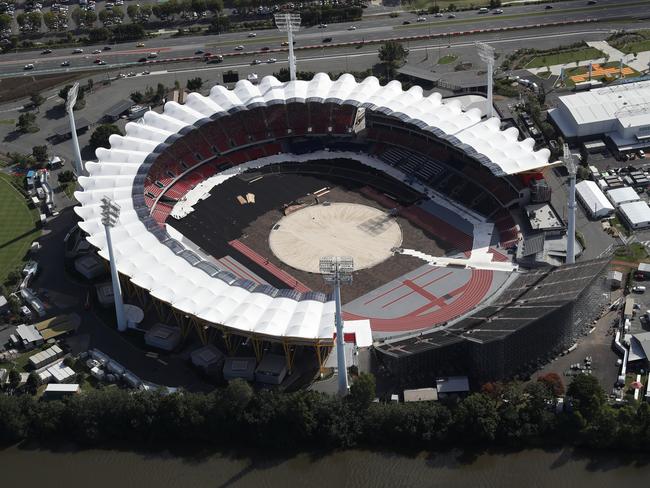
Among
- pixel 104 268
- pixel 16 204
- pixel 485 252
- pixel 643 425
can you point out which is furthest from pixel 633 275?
pixel 16 204

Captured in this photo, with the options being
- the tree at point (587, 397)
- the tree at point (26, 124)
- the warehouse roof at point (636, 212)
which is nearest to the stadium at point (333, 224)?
the tree at point (587, 397)

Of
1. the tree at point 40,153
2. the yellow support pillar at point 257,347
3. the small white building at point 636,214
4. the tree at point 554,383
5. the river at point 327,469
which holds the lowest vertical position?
the river at point 327,469

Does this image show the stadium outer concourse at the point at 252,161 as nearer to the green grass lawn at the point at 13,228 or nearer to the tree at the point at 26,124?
the green grass lawn at the point at 13,228

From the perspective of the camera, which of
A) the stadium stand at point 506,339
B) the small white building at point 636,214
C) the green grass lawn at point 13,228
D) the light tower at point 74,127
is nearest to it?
the stadium stand at point 506,339

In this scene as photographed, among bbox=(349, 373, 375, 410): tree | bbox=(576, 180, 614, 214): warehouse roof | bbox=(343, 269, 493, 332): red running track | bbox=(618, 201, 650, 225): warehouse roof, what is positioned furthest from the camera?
bbox=(576, 180, 614, 214): warehouse roof

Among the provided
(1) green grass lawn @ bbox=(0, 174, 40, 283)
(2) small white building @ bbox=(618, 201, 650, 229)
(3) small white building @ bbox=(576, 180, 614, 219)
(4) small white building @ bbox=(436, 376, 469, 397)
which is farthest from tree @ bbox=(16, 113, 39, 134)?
(2) small white building @ bbox=(618, 201, 650, 229)

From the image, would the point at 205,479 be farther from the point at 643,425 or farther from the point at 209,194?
the point at 209,194

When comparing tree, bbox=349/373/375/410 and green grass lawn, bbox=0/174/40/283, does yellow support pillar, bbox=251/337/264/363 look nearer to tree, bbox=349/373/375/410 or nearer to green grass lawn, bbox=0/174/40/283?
tree, bbox=349/373/375/410
